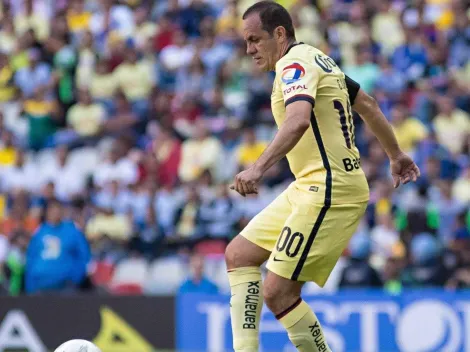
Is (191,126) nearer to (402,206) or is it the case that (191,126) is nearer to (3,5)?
(402,206)

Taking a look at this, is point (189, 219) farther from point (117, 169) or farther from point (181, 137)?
point (181, 137)

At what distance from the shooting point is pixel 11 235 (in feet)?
50.6

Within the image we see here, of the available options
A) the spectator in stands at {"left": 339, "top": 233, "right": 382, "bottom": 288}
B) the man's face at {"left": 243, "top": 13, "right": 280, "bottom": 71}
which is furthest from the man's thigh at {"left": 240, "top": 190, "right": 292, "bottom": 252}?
the spectator in stands at {"left": 339, "top": 233, "right": 382, "bottom": 288}

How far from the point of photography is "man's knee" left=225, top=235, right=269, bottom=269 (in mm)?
6691

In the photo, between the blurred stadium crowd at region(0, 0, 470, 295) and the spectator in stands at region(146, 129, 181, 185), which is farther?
the spectator in stands at region(146, 129, 181, 185)

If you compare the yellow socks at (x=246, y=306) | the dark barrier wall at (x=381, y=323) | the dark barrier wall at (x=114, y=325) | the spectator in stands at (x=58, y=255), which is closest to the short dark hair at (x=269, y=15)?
the yellow socks at (x=246, y=306)

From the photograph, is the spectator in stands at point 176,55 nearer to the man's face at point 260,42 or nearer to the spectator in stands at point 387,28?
the spectator in stands at point 387,28

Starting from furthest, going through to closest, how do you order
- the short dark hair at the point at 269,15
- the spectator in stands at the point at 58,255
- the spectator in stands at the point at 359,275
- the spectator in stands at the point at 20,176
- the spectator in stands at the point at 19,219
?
the spectator in stands at the point at 20,176
the spectator in stands at the point at 19,219
the spectator in stands at the point at 58,255
the spectator in stands at the point at 359,275
the short dark hair at the point at 269,15

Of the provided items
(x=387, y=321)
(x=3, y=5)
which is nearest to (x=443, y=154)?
(x=387, y=321)

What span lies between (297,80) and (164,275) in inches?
343

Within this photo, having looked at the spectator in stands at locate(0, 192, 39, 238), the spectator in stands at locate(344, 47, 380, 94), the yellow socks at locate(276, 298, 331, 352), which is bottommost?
the yellow socks at locate(276, 298, 331, 352)

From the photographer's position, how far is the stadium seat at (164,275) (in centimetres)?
1455

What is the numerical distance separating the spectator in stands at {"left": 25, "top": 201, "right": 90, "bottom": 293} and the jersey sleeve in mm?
8099

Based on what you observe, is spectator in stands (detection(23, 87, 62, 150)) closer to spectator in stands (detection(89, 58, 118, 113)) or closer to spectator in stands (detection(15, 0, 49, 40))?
spectator in stands (detection(89, 58, 118, 113))
